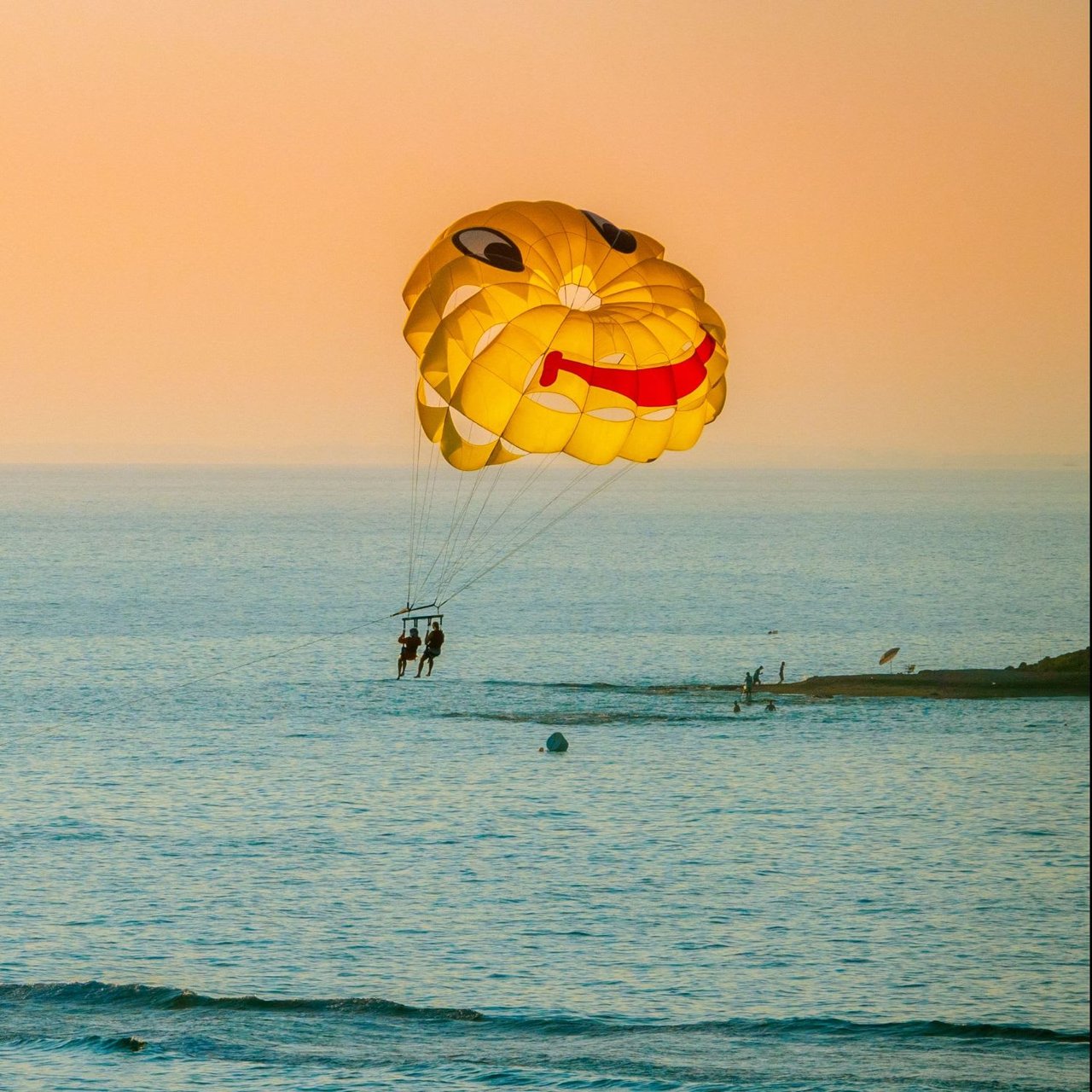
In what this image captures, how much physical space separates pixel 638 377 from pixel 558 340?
192 cm

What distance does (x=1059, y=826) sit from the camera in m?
67.9

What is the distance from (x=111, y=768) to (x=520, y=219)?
51036 millimetres

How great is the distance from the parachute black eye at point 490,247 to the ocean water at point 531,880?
754 inches

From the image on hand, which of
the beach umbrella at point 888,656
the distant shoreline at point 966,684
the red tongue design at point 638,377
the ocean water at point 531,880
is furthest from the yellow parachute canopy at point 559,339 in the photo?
the beach umbrella at point 888,656

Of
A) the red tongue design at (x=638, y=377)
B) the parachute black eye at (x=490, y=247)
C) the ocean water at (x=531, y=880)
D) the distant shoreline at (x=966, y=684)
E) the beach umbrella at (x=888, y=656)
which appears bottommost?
the ocean water at (x=531, y=880)

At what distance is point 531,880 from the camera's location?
193 ft

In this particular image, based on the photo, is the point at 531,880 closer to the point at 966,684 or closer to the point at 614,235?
the point at 614,235

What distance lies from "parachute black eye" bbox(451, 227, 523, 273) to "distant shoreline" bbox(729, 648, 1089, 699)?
64.5 m

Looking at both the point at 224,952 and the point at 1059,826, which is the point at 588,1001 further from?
the point at 1059,826

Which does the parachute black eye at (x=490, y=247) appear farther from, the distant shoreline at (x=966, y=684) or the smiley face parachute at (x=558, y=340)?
the distant shoreline at (x=966, y=684)

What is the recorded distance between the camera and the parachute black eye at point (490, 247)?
35969 mm

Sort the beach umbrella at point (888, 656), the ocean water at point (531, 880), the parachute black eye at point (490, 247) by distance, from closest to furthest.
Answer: the parachute black eye at point (490, 247) < the ocean water at point (531, 880) < the beach umbrella at point (888, 656)

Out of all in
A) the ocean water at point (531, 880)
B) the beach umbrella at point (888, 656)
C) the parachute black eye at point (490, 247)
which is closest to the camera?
the parachute black eye at point (490, 247)

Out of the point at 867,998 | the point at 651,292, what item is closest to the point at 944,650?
the point at 867,998
